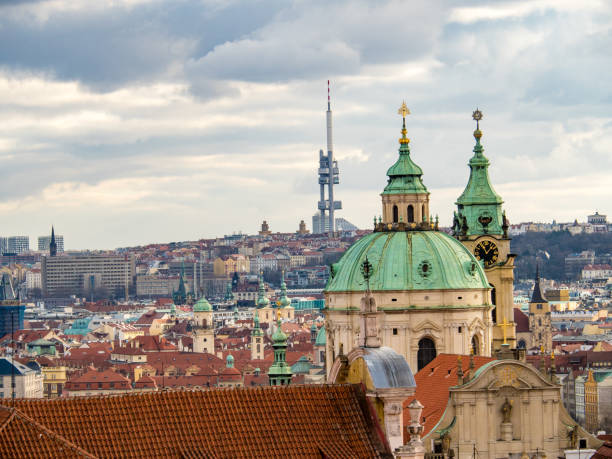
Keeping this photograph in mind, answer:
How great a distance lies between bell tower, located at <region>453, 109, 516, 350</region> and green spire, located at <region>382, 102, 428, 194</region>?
5545 mm

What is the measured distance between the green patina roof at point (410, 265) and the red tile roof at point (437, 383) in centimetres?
451

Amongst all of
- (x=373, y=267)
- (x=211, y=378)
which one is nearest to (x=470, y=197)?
(x=373, y=267)

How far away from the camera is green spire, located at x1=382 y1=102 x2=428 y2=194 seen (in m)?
59.3

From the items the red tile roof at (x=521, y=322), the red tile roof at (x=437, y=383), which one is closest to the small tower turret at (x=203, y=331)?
the red tile roof at (x=521, y=322)

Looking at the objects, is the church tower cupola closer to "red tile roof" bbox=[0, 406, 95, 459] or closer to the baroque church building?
the baroque church building

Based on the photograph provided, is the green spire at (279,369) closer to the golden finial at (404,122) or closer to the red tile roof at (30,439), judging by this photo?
the golden finial at (404,122)

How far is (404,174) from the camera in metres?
59.8

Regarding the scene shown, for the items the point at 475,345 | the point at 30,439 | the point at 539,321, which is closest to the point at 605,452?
the point at 475,345

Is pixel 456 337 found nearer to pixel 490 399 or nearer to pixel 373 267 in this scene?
pixel 373 267

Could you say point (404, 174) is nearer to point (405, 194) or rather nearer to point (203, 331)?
point (405, 194)

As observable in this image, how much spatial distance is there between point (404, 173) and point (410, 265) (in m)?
4.73

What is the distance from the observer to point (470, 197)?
219 feet

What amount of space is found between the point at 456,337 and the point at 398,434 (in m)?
26.0

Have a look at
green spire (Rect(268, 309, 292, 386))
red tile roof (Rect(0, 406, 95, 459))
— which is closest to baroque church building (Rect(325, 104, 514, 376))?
green spire (Rect(268, 309, 292, 386))
